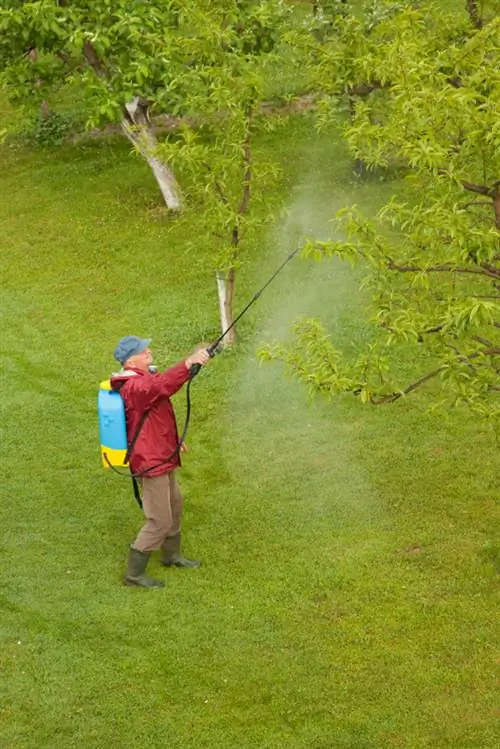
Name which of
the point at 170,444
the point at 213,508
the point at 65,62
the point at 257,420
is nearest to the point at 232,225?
the point at 257,420

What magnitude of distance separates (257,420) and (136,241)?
264 inches

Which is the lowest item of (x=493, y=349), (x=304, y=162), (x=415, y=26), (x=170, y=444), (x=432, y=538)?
(x=304, y=162)

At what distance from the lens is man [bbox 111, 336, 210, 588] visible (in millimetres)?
9336

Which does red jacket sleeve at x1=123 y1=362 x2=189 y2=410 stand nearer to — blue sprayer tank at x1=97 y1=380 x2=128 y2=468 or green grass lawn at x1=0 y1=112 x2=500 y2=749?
blue sprayer tank at x1=97 y1=380 x2=128 y2=468

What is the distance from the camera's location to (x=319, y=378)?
880 cm

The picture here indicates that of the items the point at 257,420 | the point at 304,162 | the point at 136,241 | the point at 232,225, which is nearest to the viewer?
the point at 257,420

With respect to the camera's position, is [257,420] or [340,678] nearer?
[340,678]

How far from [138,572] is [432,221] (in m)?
3.84

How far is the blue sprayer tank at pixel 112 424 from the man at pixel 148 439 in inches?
2.3

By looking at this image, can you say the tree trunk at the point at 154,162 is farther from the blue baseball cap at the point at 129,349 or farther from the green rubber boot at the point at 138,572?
the green rubber boot at the point at 138,572

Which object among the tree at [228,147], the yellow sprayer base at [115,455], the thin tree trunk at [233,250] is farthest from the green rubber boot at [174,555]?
the thin tree trunk at [233,250]

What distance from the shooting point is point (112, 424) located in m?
9.47

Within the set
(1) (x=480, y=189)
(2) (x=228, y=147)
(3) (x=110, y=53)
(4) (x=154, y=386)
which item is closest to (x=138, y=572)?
(4) (x=154, y=386)

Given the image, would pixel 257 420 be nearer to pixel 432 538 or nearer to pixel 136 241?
pixel 432 538
